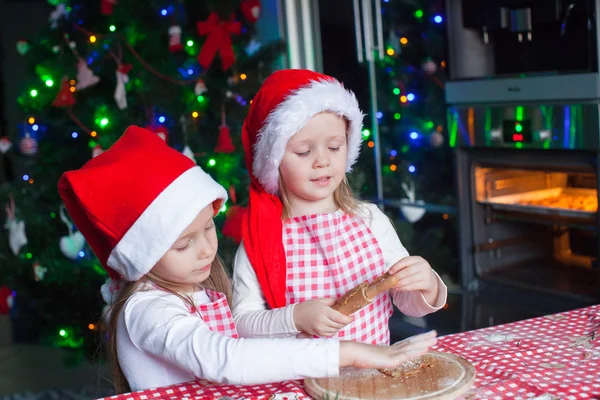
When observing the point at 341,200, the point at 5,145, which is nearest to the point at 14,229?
the point at 5,145

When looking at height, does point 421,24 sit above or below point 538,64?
above

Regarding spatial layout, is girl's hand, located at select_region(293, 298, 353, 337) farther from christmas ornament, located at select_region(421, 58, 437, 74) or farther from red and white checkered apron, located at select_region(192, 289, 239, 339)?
christmas ornament, located at select_region(421, 58, 437, 74)

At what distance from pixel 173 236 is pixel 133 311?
14 cm

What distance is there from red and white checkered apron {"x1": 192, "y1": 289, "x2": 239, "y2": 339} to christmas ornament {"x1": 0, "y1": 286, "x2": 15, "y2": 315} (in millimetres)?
2310

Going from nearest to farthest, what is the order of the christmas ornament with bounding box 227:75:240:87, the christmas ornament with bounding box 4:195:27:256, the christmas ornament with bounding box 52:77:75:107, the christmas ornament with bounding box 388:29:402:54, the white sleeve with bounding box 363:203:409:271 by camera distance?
the white sleeve with bounding box 363:203:409:271 → the christmas ornament with bounding box 52:77:75:107 → the christmas ornament with bounding box 4:195:27:256 → the christmas ornament with bounding box 227:75:240:87 → the christmas ornament with bounding box 388:29:402:54

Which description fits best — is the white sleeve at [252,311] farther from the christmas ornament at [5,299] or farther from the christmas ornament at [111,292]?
the christmas ornament at [5,299]

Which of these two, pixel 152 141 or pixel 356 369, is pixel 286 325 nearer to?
pixel 356 369

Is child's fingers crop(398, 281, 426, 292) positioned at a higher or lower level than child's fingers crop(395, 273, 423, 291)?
lower

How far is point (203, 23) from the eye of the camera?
3.31 meters

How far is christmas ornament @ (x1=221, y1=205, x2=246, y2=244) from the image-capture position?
3.23 meters

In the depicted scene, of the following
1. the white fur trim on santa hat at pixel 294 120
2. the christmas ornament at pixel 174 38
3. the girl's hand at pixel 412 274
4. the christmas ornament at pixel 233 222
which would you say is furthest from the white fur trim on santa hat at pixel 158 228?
the christmas ornament at pixel 174 38

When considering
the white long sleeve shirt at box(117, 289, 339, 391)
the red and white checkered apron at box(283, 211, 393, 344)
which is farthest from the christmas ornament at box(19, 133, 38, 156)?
the white long sleeve shirt at box(117, 289, 339, 391)

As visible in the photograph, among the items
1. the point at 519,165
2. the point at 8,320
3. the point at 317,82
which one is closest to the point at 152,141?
the point at 317,82

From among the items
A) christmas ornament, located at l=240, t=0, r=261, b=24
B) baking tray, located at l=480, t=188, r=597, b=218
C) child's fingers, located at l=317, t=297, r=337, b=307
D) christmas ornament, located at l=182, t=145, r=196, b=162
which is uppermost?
christmas ornament, located at l=240, t=0, r=261, b=24
